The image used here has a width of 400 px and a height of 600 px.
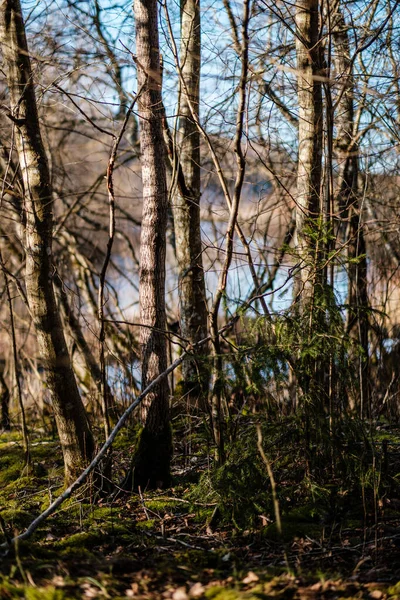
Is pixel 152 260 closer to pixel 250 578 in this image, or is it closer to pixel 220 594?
pixel 250 578

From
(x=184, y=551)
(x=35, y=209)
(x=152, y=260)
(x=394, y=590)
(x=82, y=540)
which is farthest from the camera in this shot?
(x=152, y=260)

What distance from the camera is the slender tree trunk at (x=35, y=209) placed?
17.9ft

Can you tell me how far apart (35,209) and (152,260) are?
1.09 metres

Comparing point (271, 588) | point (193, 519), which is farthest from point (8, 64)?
point (271, 588)

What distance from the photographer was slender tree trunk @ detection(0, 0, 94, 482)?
17.9 ft

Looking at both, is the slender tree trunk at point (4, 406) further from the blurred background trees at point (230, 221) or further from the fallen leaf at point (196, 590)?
the fallen leaf at point (196, 590)

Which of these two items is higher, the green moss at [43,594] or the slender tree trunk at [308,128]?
the slender tree trunk at [308,128]

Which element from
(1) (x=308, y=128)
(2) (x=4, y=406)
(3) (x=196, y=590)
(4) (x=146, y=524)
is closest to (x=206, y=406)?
(4) (x=146, y=524)

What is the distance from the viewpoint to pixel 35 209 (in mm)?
5559

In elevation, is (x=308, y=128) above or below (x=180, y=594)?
above

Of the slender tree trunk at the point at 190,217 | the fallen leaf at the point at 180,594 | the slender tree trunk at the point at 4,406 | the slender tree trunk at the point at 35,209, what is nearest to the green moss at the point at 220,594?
the fallen leaf at the point at 180,594

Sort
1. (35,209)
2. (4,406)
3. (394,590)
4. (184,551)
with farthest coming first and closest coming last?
(4,406) → (35,209) → (184,551) → (394,590)

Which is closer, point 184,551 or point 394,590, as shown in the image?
point 394,590

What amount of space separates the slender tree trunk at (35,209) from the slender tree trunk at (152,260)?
718 mm
